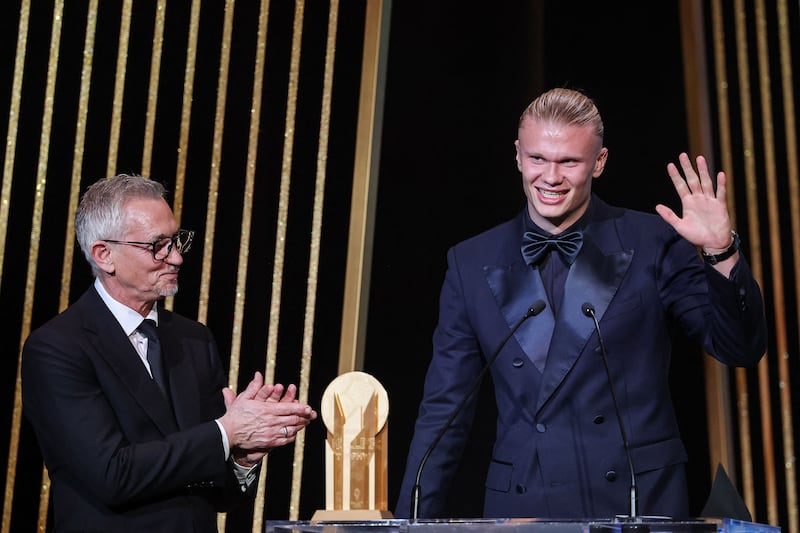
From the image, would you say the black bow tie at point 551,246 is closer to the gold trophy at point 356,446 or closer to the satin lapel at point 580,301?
the satin lapel at point 580,301

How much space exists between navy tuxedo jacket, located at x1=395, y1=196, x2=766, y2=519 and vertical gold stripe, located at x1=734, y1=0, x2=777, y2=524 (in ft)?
2.84

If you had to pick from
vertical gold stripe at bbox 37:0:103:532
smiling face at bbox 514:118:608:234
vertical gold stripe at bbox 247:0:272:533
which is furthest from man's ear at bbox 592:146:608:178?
vertical gold stripe at bbox 37:0:103:532

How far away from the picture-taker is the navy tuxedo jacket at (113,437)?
81.4 inches

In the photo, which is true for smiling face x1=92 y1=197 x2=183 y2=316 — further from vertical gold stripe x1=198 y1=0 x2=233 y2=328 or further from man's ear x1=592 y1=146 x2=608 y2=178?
man's ear x1=592 y1=146 x2=608 y2=178

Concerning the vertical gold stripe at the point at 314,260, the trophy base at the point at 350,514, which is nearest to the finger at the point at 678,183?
the trophy base at the point at 350,514

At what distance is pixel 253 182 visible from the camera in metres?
3.24

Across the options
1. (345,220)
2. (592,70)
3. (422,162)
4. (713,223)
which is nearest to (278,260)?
(345,220)

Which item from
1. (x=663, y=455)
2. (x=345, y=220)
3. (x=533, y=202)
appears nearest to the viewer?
(x=663, y=455)

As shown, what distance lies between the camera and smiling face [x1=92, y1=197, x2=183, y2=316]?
237 centimetres

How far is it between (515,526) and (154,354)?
1.01 meters

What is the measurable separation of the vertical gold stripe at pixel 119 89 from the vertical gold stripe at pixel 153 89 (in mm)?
76

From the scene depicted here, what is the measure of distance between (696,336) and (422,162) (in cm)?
127

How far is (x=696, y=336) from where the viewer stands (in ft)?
7.33

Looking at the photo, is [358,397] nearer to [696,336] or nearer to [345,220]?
[696,336]
